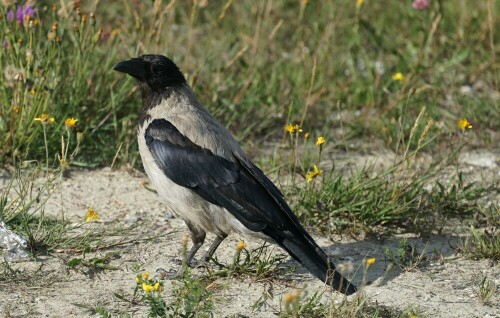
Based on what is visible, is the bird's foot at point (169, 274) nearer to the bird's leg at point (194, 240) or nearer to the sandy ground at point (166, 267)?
the sandy ground at point (166, 267)

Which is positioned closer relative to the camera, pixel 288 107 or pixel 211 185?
pixel 211 185

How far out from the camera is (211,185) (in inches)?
198

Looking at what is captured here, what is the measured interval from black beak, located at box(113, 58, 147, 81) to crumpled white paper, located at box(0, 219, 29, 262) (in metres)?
1.15

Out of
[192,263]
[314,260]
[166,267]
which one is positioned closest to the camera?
[314,260]

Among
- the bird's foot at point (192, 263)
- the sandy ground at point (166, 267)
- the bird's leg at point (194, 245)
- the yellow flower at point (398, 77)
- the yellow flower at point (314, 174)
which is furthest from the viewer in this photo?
the yellow flower at point (398, 77)

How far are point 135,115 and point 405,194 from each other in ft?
6.80

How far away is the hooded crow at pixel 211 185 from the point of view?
192 inches

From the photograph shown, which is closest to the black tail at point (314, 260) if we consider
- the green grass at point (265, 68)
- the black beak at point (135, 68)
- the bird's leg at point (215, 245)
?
the bird's leg at point (215, 245)

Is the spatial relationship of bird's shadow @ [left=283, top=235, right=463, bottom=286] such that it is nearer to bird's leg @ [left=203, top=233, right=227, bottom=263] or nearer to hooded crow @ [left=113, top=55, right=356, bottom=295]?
hooded crow @ [left=113, top=55, right=356, bottom=295]

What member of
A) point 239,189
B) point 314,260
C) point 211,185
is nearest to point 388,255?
point 314,260

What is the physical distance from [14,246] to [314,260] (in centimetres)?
168

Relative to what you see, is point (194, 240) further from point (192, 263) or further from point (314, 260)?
point (314, 260)

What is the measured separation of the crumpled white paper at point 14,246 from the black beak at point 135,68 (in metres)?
1.15

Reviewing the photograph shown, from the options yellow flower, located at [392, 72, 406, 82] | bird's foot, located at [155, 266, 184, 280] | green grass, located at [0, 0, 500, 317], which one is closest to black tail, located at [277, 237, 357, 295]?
green grass, located at [0, 0, 500, 317]
